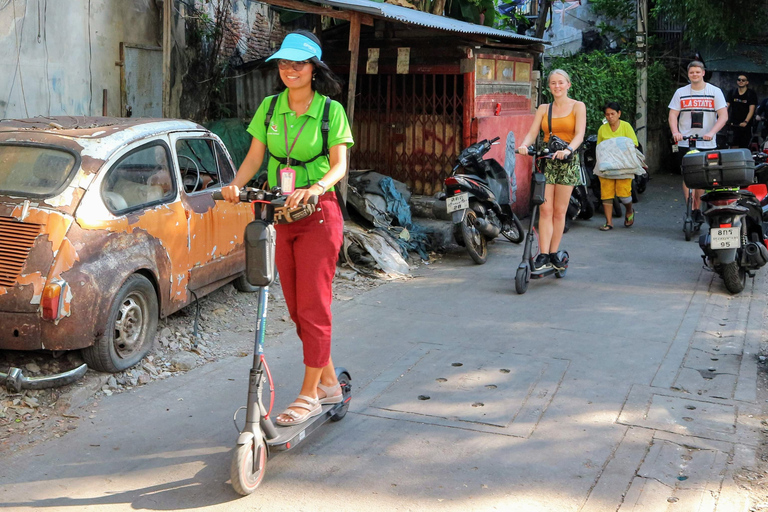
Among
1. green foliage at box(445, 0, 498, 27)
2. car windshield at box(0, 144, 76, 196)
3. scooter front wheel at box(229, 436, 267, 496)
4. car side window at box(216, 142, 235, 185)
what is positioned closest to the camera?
scooter front wheel at box(229, 436, 267, 496)

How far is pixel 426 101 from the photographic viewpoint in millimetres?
11352

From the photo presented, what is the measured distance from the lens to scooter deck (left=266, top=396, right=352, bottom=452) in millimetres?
3939

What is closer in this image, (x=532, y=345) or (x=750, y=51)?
(x=532, y=345)

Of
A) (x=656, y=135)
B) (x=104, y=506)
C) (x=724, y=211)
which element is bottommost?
(x=104, y=506)

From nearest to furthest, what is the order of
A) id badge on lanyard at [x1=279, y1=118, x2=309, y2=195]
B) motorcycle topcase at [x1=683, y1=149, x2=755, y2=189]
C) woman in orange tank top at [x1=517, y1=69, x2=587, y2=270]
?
id badge on lanyard at [x1=279, y1=118, x2=309, y2=195] → motorcycle topcase at [x1=683, y1=149, x2=755, y2=189] → woman in orange tank top at [x1=517, y1=69, x2=587, y2=270]

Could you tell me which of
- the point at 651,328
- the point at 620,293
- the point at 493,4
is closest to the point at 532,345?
the point at 651,328

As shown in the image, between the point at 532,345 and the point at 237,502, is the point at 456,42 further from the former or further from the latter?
the point at 237,502

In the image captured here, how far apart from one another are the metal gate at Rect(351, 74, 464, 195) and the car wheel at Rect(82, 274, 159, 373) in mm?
6236

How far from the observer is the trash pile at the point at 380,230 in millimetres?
8758

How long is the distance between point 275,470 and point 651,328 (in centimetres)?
376

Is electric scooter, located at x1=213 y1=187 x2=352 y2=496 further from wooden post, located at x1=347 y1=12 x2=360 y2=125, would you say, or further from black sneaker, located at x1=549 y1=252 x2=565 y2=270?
wooden post, located at x1=347 y1=12 x2=360 y2=125

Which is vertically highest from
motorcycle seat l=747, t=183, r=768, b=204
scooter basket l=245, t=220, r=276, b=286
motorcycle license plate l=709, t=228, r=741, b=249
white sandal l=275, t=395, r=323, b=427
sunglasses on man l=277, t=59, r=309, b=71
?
sunglasses on man l=277, t=59, r=309, b=71

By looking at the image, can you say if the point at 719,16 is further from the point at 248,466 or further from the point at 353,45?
the point at 248,466

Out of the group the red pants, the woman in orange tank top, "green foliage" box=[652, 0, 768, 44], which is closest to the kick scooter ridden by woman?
the red pants
